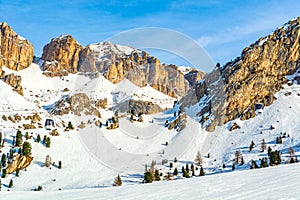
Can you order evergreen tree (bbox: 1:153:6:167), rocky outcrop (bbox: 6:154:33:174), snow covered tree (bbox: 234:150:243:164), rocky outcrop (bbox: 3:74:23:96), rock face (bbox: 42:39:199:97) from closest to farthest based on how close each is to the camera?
snow covered tree (bbox: 234:150:243:164), rocky outcrop (bbox: 6:154:33:174), evergreen tree (bbox: 1:153:6:167), rocky outcrop (bbox: 3:74:23:96), rock face (bbox: 42:39:199:97)

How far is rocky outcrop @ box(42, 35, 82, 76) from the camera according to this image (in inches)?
7446

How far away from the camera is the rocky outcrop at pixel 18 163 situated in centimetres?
7612

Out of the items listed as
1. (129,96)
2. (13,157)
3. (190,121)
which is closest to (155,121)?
(190,121)

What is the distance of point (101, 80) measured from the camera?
170 m

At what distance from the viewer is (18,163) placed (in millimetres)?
78188

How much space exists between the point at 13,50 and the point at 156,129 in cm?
10710

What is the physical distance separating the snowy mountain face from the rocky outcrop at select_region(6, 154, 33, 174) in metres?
0.23

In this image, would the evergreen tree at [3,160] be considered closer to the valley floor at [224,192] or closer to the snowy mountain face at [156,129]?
the snowy mountain face at [156,129]

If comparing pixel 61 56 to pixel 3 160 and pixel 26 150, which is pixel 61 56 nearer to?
pixel 26 150

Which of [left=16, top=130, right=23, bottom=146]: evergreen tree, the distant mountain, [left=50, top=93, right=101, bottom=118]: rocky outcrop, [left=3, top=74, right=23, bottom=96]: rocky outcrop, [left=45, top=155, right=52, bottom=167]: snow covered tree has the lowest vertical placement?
[left=45, top=155, right=52, bottom=167]: snow covered tree


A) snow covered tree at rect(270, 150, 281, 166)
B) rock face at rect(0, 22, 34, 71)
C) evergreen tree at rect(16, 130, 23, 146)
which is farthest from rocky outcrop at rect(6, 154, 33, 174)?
rock face at rect(0, 22, 34, 71)

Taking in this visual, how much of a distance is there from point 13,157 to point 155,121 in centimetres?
5671

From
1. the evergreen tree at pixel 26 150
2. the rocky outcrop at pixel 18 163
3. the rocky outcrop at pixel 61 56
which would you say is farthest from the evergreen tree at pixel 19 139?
the rocky outcrop at pixel 61 56

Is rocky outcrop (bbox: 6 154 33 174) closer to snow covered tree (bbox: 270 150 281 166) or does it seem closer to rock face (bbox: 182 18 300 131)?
rock face (bbox: 182 18 300 131)
